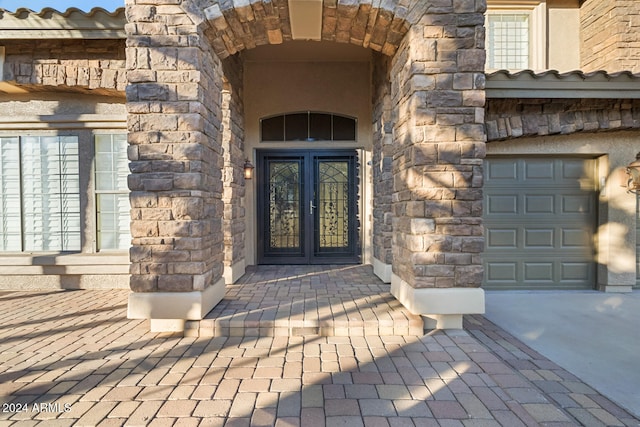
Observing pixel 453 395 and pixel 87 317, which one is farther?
pixel 87 317

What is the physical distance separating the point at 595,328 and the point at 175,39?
5097 millimetres

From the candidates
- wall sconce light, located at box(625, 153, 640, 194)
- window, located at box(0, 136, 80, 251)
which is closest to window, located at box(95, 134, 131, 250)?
window, located at box(0, 136, 80, 251)

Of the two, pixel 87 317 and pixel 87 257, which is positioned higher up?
pixel 87 257

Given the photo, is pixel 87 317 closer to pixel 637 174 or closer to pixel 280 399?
pixel 280 399

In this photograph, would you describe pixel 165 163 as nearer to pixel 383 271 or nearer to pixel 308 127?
pixel 383 271

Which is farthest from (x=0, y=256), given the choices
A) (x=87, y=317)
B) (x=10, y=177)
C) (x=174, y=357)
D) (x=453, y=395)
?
(x=453, y=395)

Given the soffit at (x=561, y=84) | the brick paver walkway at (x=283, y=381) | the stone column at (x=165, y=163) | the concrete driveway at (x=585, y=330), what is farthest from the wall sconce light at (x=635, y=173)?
the stone column at (x=165, y=163)

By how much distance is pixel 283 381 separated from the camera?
89.2 inches

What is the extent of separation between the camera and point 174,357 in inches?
103

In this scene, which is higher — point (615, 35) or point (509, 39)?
point (509, 39)

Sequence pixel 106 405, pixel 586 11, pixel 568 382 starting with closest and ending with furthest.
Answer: pixel 106 405 < pixel 568 382 < pixel 586 11

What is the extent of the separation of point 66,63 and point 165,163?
2.60 m

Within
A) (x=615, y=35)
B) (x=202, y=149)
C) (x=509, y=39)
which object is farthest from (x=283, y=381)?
(x=615, y=35)

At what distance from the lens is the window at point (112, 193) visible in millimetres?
4754
